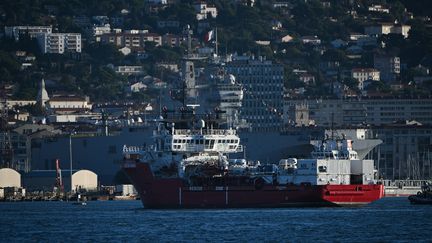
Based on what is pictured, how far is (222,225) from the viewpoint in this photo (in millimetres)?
100375

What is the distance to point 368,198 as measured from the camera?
113 meters

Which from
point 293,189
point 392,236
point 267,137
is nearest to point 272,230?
point 392,236

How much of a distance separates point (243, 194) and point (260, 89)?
2808 inches

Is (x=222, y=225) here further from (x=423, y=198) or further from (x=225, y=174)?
(x=423, y=198)

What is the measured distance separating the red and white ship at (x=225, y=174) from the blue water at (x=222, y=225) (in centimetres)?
95

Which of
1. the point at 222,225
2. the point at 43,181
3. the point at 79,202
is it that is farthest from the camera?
the point at 43,181

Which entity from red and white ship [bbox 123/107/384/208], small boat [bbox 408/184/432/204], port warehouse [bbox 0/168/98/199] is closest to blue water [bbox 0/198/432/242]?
red and white ship [bbox 123/107/384/208]

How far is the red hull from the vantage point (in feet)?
→ 367

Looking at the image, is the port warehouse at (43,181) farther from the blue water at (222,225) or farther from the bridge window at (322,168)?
the bridge window at (322,168)

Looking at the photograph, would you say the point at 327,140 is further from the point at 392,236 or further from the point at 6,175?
the point at 6,175

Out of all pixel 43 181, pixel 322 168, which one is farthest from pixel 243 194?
pixel 43 181

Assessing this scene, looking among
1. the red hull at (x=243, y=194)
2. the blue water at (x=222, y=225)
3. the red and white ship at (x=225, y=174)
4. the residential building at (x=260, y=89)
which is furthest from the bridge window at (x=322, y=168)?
the residential building at (x=260, y=89)

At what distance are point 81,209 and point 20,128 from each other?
5868cm

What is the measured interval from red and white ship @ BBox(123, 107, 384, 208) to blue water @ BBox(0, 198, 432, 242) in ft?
3.13
